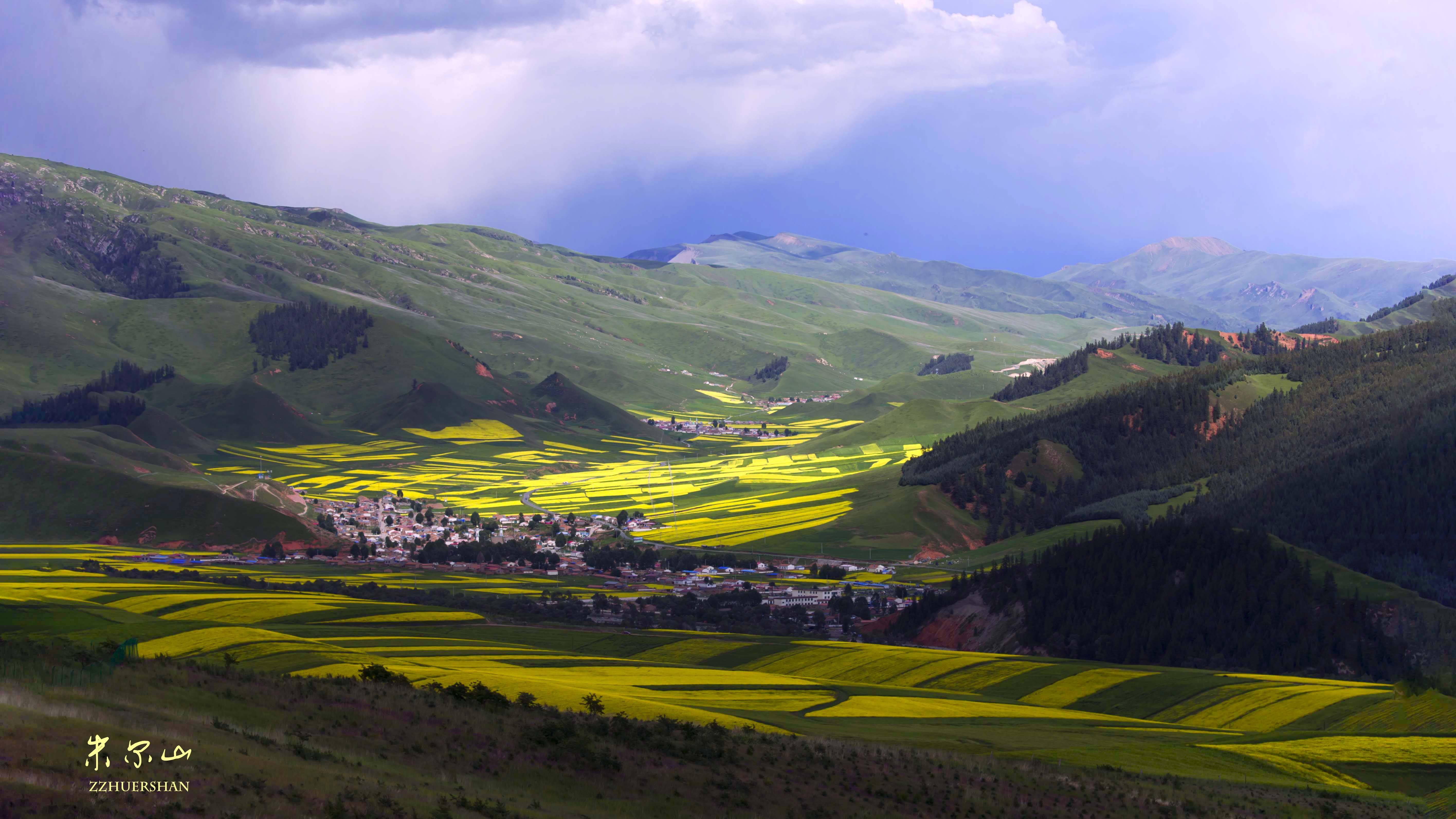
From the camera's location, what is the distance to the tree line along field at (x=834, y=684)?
64.8 metres

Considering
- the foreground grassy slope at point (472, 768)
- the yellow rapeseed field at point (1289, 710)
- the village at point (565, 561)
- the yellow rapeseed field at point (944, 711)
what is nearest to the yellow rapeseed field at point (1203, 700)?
the yellow rapeseed field at point (944, 711)

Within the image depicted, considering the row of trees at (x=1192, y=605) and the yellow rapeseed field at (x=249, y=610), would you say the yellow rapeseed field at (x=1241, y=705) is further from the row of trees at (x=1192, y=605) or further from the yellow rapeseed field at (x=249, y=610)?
the yellow rapeseed field at (x=249, y=610)

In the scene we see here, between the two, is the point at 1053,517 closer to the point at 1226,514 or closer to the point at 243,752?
the point at 1226,514

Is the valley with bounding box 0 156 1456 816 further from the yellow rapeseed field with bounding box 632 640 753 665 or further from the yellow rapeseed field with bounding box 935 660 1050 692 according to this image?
the yellow rapeseed field with bounding box 632 640 753 665

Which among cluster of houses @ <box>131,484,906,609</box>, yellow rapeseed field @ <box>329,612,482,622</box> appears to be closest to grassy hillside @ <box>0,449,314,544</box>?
cluster of houses @ <box>131,484,906,609</box>

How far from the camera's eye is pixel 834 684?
297ft

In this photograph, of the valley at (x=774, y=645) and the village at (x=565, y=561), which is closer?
the valley at (x=774, y=645)

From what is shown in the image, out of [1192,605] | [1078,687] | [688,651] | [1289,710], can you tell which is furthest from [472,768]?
[1192,605]

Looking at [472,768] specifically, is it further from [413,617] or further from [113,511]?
[113,511]

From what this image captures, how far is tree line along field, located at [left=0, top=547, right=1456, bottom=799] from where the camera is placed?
213ft

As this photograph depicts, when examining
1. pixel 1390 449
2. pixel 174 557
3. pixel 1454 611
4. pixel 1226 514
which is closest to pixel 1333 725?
pixel 1454 611

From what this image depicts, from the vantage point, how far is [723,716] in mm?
67312

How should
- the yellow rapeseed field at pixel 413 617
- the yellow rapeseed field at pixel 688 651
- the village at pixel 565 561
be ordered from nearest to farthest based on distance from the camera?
the yellow rapeseed field at pixel 688 651, the yellow rapeseed field at pixel 413 617, the village at pixel 565 561

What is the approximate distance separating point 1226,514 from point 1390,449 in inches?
1160
